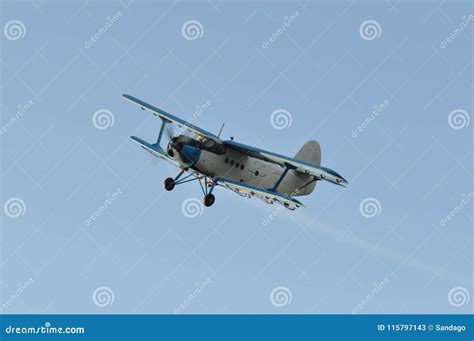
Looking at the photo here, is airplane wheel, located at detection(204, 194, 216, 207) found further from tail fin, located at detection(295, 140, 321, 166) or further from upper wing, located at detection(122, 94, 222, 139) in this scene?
tail fin, located at detection(295, 140, 321, 166)

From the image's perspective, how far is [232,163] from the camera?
4484 centimetres

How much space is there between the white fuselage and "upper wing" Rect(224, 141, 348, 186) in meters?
0.40

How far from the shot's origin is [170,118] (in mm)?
46344

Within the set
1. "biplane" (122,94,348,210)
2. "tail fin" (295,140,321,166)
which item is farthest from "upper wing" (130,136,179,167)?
"tail fin" (295,140,321,166)

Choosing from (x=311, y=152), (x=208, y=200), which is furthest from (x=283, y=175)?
(x=311, y=152)

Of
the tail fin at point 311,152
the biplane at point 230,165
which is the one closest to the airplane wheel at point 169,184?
the biplane at point 230,165

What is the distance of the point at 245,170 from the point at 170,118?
171 inches

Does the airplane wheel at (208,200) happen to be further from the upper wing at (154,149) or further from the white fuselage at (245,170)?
the upper wing at (154,149)

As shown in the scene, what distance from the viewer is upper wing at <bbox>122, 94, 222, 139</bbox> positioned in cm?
4453

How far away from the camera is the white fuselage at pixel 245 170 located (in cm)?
4444
